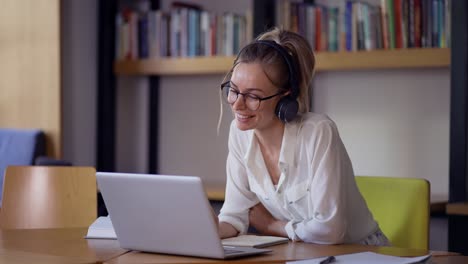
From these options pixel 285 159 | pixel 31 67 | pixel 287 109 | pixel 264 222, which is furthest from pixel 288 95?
pixel 31 67

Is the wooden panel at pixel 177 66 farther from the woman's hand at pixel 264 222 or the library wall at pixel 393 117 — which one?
the woman's hand at pixel 264 222

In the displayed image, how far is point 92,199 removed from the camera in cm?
275

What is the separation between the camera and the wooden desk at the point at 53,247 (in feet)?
5.96

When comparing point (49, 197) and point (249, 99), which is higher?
point (249, 99)

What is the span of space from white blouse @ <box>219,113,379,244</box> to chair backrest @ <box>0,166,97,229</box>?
61 cm

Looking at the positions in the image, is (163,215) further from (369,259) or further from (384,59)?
(384,59)

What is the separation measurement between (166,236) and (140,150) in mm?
3042

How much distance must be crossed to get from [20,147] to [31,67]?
0.47 m

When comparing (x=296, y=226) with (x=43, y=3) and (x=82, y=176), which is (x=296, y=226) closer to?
(x=82, y=176)

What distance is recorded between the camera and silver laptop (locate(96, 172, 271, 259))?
179 cm

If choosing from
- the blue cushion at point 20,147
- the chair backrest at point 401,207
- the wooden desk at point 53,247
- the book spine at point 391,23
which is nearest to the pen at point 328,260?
the wooden desk at point 53,247

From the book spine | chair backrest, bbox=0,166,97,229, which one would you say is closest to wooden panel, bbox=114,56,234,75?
the book spine

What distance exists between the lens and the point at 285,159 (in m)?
2.24

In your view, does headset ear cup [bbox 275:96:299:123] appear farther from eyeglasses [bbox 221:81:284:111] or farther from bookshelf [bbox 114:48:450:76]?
bookshelf [bbox 114:48:450:76]
